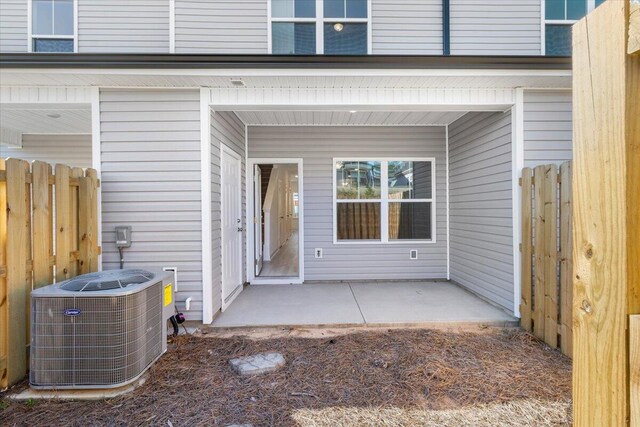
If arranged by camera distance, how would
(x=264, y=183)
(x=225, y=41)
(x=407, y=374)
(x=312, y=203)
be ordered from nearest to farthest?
(x=407, y=374) → (x=225, y=41) → (x=312, y=203) → (x=264, y=183)

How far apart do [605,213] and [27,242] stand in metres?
3.60

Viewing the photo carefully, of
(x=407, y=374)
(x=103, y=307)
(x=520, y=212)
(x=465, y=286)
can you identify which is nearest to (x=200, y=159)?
(x=103, y=307)

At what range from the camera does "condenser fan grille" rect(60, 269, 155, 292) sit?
254 cm

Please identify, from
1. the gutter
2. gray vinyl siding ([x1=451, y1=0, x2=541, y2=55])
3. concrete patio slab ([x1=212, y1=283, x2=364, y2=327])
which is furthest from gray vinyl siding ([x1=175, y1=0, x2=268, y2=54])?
concrete patio slab ([x1=212, y1=283, x2=364, y2=327])

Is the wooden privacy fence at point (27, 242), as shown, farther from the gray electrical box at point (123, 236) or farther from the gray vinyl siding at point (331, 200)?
the gray vinyl siding at point (331, 200)

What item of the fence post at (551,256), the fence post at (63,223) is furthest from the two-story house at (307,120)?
the fence post at (63,223)

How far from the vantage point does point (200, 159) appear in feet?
12.4

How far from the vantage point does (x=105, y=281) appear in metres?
2.61

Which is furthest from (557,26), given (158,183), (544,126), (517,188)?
(158,183)

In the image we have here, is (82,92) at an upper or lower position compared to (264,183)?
upper

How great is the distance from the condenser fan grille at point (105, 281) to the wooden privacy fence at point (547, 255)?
152 inches

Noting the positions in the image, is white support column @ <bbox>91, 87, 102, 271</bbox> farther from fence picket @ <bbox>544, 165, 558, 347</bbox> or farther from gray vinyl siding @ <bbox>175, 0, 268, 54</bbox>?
fence picket @ <bbox>544, 165, 558, 347</bbox>

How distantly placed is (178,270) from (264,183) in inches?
171

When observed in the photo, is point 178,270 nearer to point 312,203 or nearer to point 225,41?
point 312,203
